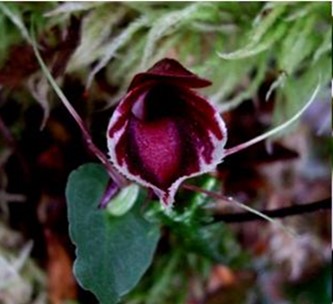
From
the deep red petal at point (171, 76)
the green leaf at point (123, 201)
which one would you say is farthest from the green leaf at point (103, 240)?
the deep red petal at point (171, 76)

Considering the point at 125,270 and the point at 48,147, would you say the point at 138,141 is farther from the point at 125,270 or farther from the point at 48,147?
the point at 48,147

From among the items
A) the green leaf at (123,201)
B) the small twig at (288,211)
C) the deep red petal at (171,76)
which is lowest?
the small twig at (288,211)

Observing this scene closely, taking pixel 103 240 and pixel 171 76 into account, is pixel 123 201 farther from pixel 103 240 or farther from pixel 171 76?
pixel 171 76

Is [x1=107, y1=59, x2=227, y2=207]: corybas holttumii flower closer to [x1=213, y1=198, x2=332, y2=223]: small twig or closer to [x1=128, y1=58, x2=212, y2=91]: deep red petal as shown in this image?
[x1=128, y1=58, x2=212, y2=91]: deep red petal

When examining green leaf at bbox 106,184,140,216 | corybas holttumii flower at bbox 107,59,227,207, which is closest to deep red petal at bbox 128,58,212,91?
corybas holttumii flower at bbox 107,59,227,207

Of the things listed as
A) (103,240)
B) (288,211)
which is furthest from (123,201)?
(288,211)

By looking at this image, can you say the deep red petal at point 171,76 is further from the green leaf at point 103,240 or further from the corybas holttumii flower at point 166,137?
the green leaf at point 103,240
